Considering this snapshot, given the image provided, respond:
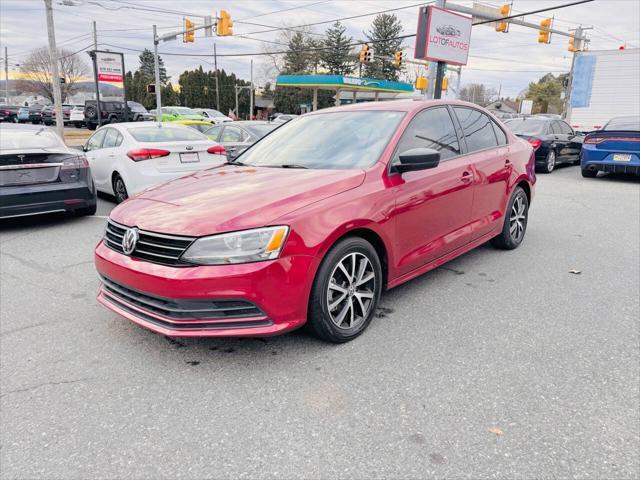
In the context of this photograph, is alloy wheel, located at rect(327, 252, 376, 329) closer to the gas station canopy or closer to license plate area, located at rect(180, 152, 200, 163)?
license plate area, located at rect(180, 152, 200, 163)

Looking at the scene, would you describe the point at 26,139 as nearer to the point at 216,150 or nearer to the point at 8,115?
the point at 216,150

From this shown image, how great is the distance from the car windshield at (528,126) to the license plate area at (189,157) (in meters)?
9.44

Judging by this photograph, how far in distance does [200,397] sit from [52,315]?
1.84 m

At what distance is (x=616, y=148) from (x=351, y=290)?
10.7m

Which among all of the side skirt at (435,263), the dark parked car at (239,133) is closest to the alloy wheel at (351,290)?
the side skirt at (435,263)

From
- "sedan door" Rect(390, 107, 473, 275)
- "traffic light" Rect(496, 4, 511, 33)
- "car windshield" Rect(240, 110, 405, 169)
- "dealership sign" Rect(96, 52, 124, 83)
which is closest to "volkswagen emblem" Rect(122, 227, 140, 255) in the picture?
"car windshield" Rect(240, 110, 405, 169)

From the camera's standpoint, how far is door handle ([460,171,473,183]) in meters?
4.36

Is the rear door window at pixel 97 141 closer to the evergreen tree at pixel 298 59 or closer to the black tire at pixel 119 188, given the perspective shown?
the black tire at pixel 119 188

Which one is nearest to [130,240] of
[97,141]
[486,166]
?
[486,166]

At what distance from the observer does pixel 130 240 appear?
3.10 meters

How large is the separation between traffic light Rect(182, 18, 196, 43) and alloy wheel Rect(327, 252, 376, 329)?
23.3 metres

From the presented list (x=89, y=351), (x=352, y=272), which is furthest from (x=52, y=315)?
(x=352, y=272)

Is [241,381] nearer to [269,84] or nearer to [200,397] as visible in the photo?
[200,397]

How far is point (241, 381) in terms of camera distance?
115 inches
